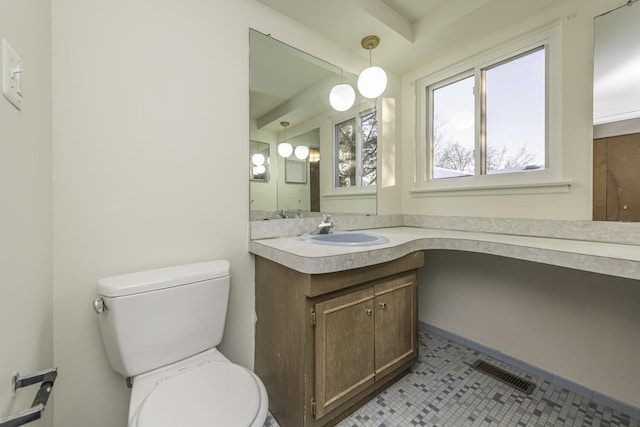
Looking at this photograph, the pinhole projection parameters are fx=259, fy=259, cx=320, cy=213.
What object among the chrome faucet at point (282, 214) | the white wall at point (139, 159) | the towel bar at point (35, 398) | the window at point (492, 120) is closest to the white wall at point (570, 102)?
the window at point (492, 120)

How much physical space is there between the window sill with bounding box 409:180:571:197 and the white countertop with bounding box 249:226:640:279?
0.30 meters

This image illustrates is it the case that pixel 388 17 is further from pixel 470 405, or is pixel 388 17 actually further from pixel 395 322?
pixel 470 405

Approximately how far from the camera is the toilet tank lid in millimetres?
942

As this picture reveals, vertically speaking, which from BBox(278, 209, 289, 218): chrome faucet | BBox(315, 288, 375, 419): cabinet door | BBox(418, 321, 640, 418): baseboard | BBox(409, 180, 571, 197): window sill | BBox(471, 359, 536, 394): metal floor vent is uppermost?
BBox(409, 180, 571, 197): window sill

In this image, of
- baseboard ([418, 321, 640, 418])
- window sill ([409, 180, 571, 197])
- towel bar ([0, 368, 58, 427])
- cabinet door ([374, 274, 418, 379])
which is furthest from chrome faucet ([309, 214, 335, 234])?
baseboard ([418, 321, 640, 418])

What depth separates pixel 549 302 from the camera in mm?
1574

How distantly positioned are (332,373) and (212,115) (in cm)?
→ 140

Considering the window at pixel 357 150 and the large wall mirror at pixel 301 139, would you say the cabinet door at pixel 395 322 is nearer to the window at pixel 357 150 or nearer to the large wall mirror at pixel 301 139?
the large wall mirror at pixel 301 139

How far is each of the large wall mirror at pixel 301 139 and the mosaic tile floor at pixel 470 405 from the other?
1187 mm

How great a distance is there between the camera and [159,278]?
103 cm

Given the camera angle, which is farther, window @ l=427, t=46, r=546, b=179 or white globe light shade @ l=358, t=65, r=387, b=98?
white globe light shade @ l=358, t=65, r=387, b=98

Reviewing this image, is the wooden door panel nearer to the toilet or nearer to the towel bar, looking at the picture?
the toilet

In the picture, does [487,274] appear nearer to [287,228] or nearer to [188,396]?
[287,228]

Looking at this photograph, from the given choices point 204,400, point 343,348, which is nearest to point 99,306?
point 204,400
